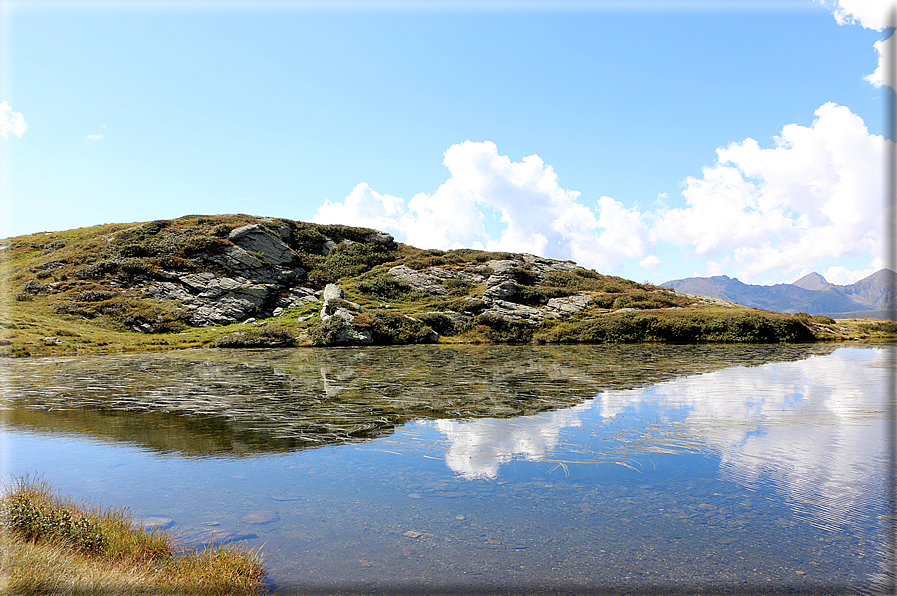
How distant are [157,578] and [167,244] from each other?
77377 millimetres

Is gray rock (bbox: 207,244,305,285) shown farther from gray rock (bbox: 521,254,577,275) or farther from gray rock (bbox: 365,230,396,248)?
gray rock (bbox: 521,254,577,275)

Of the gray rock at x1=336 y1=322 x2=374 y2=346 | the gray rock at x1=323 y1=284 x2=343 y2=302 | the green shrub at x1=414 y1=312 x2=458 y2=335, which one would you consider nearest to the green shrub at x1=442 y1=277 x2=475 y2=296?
the green shrub at x1=414 y1=312 x2=458 y2=335

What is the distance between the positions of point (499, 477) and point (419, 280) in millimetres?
64785

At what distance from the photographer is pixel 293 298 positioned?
67.5m

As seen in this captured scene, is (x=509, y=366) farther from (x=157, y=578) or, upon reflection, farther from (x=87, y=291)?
(x=87, y=291)

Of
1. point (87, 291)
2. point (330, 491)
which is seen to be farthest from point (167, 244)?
point (330, 491)

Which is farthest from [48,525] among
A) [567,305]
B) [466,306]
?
[567,305]

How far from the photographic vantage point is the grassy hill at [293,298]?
50.0 meters

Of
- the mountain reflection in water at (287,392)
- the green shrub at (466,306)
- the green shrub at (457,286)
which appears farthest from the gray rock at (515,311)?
the mountain reflection in water at (287,392)

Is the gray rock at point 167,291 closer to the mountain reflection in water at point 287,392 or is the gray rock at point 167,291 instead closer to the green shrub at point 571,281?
the mountain reflection in water at point 287,392

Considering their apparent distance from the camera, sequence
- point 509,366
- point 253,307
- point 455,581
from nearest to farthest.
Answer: point 455,581 → point 509,366 → point 253,307

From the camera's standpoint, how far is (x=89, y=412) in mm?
16625

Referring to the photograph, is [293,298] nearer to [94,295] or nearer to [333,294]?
[333,294]

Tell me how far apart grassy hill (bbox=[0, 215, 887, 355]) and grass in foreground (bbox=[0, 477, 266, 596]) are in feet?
138
